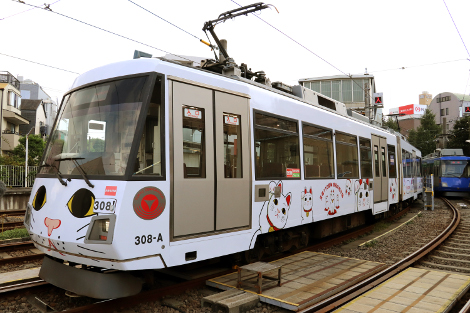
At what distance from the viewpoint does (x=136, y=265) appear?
423cm

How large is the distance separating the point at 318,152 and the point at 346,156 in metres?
1.76

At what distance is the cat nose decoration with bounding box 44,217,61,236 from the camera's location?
443 cm

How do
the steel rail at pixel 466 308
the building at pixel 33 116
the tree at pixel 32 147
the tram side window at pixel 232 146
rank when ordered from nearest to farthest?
the steel rail at pixel 466 308 → the tram side window at pixel 232 146 → the tree at pixel 32 147 → the building at pixel 33 116

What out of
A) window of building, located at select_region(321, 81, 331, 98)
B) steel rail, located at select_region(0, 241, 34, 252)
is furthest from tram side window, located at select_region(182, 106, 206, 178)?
window of building, located at select_region(321, 81, 331, 98)

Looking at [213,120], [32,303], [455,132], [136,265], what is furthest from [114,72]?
[455,132]

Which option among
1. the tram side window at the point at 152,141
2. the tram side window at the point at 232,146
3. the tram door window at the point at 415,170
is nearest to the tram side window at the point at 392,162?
the tram door window at the point at 415,170

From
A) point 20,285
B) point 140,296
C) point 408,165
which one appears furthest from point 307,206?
point 408,165

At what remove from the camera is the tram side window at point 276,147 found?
20.0ft

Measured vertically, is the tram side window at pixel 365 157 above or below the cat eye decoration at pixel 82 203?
above

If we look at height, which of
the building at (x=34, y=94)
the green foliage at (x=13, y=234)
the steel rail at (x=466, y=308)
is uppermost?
the building at (x=34, y=94)

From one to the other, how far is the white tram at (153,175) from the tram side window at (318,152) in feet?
2.80

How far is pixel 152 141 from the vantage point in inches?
179

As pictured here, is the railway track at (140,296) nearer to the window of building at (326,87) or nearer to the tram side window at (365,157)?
the tram side window at (365,157)

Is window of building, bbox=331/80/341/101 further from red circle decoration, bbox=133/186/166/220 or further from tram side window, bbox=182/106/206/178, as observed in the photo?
red circle decoration, bbox=133/186/166/220
